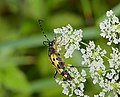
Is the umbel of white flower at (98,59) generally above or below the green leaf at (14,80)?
below

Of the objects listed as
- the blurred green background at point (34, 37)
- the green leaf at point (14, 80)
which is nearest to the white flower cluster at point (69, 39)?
the blurred green background at point (34, 37)

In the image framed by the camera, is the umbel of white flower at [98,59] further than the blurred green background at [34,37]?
No

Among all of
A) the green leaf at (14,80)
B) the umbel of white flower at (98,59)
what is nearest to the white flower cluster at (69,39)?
the umbel of white flower at (98,59)

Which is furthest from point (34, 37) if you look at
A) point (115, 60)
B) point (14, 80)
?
point (115, 60)

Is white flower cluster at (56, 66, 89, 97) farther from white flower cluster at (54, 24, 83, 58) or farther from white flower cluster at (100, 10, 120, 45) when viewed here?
white flower cluster at (100, 10, 120, 45)

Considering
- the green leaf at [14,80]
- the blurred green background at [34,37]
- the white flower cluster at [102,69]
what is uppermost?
the blurred green background at [34,37]

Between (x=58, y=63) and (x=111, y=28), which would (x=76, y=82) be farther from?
(x=111, y=28)

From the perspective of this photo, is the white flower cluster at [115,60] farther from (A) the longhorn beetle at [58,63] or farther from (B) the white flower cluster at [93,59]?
(A) the longhorn beetle at [58,63]

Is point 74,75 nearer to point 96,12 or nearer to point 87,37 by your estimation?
point 87,37

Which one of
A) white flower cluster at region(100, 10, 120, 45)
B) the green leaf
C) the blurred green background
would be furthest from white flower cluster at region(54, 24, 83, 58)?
the green leaf
